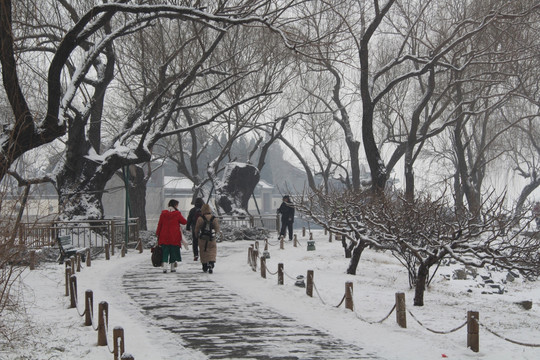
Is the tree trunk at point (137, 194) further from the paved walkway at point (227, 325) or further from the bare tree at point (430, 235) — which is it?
the paved walkway at point (227, 325)

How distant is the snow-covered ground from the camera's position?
357 inches

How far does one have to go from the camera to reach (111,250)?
23203 millimetres

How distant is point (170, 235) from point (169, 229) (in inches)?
6.4

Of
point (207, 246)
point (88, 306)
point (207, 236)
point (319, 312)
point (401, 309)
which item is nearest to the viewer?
point (88, 306)

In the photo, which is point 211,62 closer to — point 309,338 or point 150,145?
point 150,145

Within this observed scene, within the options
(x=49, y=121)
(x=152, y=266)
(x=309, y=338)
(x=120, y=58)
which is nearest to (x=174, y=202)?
(x=152, y=266)

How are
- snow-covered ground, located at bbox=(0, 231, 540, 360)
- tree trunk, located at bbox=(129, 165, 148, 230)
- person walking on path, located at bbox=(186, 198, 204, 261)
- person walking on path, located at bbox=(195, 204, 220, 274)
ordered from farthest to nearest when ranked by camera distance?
tree trunk, located at bbox=(129, 165, 148, 230), person walking on path, located at bbox=(186, 198, 204, 261), person walking on path, located at bbox=(195, 204, 220, 274), snow-covered ground, located at bbox=(0, 231, 540, 360)

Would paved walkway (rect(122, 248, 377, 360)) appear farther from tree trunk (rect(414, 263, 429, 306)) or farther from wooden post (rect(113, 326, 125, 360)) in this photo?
tree trunk (rect(414, 263, 429, 306))

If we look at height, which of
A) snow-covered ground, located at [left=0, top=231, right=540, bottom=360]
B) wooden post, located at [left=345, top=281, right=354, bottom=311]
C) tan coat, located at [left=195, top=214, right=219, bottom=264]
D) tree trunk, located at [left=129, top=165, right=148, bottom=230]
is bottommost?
snow-covered ground, located at [left=0, top=231, right=540, bottom=360]

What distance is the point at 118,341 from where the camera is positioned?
7961mm

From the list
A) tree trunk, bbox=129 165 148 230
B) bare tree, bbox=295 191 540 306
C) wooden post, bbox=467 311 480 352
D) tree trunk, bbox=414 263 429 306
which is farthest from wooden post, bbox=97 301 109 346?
tree trunk, bbox=129 165 148 230

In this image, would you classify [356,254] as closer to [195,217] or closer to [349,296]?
[195,217]

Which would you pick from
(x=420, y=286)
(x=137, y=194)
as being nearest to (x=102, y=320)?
(x=420, y=286)

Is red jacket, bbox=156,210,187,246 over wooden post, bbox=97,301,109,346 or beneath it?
over
